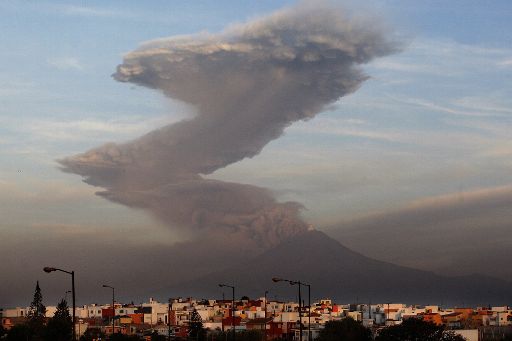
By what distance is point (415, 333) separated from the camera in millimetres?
130125

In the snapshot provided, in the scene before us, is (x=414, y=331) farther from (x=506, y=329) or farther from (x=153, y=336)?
(x=153, y=336)

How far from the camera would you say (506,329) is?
174 metres

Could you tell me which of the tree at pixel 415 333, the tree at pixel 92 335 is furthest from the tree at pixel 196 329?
the tree at pixel 415 333

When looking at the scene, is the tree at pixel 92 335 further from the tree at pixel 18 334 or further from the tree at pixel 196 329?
the tree at pixel 196 329

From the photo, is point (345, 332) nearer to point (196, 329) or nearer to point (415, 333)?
point (415, 333)

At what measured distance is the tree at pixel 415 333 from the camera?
129875mm

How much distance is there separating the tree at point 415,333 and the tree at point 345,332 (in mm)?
7854

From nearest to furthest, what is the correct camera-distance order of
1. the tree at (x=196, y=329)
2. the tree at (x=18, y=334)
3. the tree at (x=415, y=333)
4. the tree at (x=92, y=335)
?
1. the tree at (x=415, y=333)
2. the tree at (x=18, y=334)
3. the tree at (x=92, y=335)
4. the tree at (x=196, y=329)

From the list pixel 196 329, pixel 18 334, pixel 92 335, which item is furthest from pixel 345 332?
pixel 18 334

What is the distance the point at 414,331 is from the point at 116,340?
42944mm

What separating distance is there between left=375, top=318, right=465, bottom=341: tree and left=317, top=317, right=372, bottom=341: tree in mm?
7854

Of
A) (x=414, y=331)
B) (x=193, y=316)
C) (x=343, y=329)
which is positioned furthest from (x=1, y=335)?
(x=414, y=331)

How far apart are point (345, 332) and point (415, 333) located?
14.9 m

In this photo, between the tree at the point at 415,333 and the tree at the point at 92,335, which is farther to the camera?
the tree at the point at 92,335
